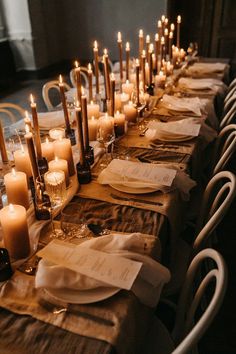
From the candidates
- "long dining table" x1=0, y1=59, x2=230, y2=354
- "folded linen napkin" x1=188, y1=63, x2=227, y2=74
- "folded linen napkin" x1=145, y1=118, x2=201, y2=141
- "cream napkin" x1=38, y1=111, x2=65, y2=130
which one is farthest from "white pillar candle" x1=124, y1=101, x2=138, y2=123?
"folded linen napkin" x1=188, y1=63, x2=227, y2=74

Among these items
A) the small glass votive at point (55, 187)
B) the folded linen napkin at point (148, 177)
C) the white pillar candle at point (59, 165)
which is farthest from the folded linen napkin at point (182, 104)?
the small glass votive at point (55, 187)

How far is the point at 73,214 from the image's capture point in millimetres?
1303

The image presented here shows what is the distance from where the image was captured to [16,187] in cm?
122

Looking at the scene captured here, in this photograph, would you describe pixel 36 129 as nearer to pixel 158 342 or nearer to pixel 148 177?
pixel 148 177

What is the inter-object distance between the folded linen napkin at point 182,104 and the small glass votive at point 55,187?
1.29 meters

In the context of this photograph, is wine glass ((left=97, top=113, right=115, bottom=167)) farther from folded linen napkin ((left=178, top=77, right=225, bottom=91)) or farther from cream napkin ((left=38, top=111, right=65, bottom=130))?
folded linen napkin ((left=178, top=77, right=225, bottom=91))

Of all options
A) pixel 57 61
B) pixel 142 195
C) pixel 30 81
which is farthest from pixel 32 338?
pixel 57 61

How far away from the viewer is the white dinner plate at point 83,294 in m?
0.91

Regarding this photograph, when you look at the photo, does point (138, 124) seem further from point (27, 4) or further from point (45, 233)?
point (27, 4)

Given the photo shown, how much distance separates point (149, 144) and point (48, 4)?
5.81 metres

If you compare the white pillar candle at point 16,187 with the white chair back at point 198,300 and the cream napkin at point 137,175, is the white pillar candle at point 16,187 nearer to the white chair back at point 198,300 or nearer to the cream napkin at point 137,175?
the cream napkin at point 137,175

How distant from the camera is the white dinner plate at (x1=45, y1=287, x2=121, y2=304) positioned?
2.98 feet

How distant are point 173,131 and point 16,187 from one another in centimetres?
102

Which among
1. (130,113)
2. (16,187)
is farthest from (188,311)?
(130,113)
